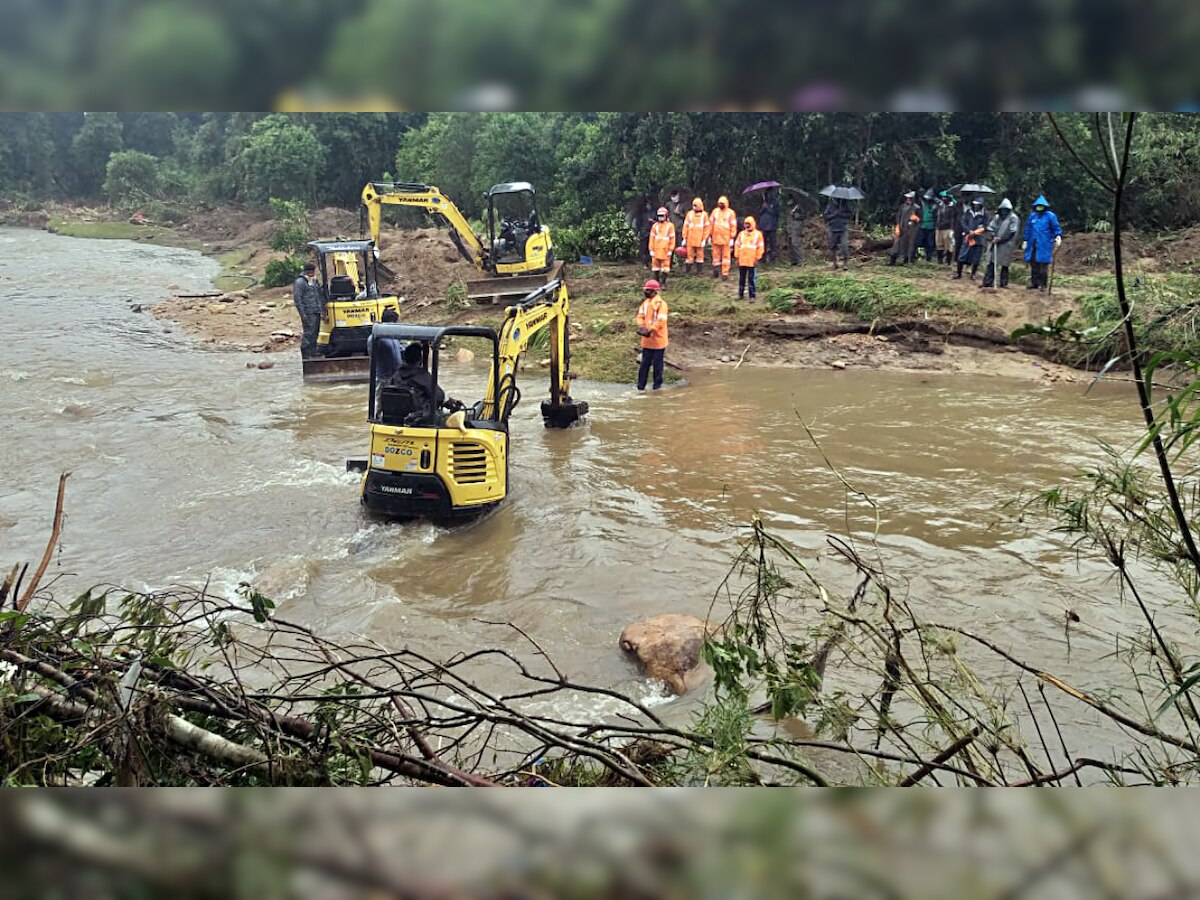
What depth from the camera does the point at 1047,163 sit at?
1436 cm

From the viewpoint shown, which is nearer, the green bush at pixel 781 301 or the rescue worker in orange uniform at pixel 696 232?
the green bush at pixel 781 301

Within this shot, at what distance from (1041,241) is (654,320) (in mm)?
6440

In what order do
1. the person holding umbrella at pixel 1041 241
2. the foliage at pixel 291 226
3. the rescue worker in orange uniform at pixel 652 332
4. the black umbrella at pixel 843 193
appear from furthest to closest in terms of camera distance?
the foliage at pixel 291 226 < the black umbrella at pixel 843 193 < the person holding umbrella at pixel 1041 241 < the rescue worker in orange uniform at pixel 652 332

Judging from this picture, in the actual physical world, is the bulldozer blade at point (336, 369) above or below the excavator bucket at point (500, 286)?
below

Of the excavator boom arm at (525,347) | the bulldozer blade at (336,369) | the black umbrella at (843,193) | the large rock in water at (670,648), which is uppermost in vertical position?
the black umbrella at (843,193)

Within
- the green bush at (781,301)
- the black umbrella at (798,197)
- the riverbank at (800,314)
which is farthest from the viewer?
the black umbrella at (798,197)

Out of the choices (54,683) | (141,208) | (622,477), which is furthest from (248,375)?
(141,208)

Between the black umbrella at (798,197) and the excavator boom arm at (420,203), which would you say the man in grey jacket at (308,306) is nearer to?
the excavator boom arm at (420,203)

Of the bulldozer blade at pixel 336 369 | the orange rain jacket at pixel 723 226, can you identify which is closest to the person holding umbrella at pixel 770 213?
the orange rain jacket at pixel 723 226

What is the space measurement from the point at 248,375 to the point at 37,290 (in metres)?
8.49

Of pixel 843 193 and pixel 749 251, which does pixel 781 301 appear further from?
pixel 843 193

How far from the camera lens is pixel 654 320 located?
1048 centimetres

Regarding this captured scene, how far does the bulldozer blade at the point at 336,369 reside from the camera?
1157 centimetres

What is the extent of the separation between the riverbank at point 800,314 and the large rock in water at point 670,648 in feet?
22.7
